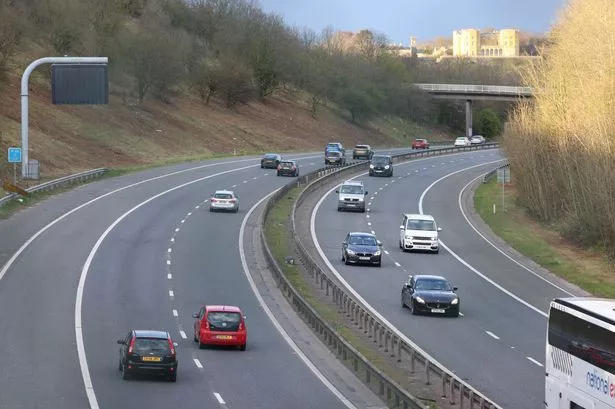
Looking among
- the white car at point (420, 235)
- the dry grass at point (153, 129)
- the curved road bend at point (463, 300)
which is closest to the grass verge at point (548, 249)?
the curved road bend at point (463, 300)

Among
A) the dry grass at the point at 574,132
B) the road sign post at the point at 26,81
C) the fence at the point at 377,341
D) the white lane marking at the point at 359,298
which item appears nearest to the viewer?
the fence at the point at 377,341

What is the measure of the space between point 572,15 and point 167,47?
5403cm

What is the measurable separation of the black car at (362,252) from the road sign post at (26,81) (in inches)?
690

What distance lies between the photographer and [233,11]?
156 metres

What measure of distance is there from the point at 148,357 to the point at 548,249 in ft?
115

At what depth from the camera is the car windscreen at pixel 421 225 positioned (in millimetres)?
54844

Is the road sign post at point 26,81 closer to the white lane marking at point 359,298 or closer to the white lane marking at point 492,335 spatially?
the white lane marking at point 359,298

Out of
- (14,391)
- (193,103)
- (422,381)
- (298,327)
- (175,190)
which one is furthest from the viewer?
(193,103)

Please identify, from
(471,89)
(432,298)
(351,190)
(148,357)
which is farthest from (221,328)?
(471,89)

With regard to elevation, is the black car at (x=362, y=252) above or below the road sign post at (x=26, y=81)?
below

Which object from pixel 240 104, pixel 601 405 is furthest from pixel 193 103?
pixel 601 405

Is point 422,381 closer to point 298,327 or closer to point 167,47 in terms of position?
point 298,327

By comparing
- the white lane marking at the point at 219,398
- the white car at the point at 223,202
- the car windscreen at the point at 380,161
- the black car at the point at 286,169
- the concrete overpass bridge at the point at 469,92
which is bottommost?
the white lane marking at the point at 219,398

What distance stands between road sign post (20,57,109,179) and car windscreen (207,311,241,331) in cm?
2958
